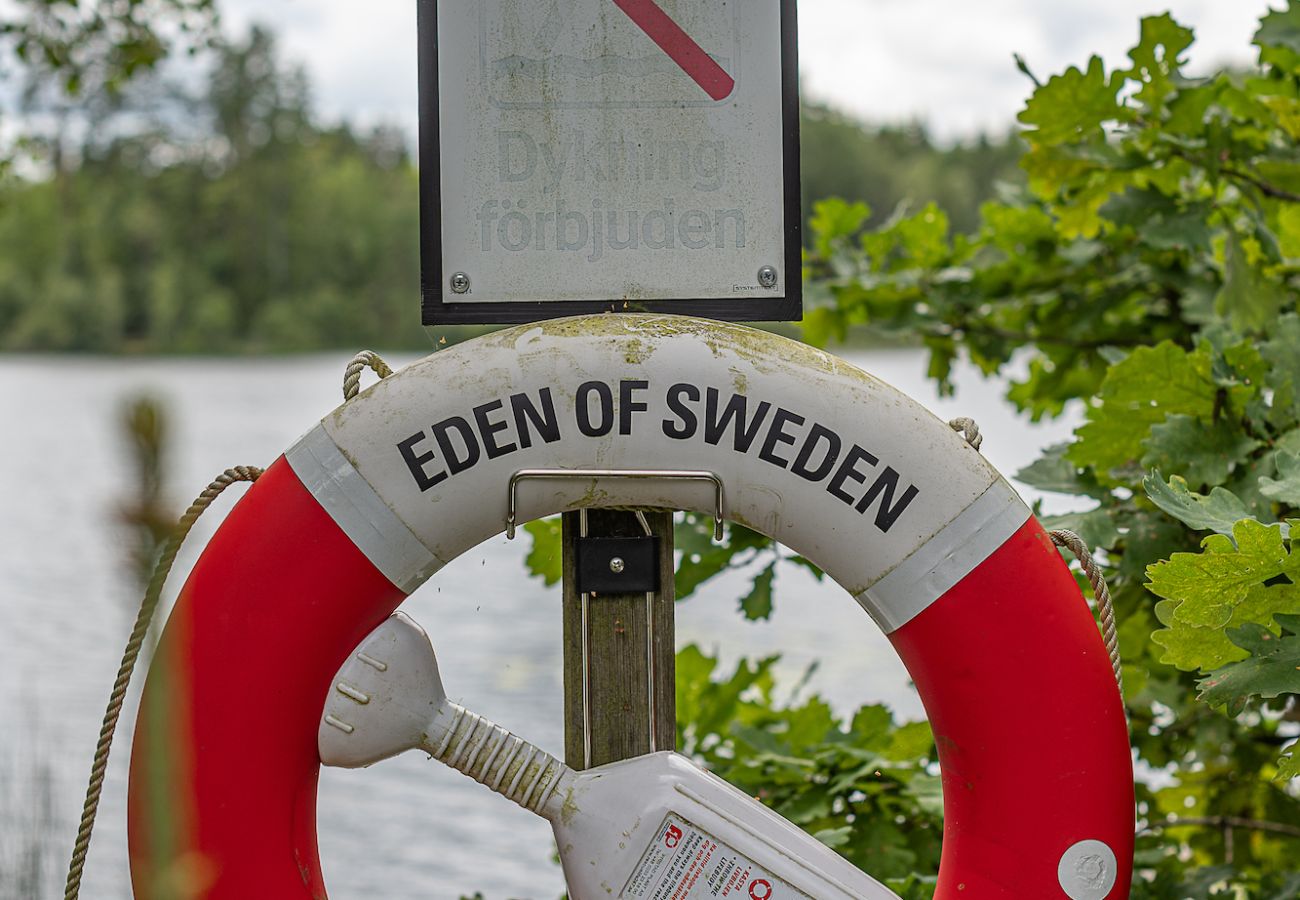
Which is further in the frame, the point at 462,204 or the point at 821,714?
the point at 821,714

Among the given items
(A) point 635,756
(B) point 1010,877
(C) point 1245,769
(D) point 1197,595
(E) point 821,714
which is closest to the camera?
(D) point 1197,595

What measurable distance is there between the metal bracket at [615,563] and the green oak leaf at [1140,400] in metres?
0.57

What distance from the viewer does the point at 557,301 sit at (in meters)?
1.43

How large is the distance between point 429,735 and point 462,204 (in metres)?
0.53

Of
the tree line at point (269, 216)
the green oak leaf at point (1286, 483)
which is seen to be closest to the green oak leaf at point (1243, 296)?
the green oak leaf at point (1286, 483)

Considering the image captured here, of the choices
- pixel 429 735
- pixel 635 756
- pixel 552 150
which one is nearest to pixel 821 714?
pixel 635 756

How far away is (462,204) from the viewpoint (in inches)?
56.4

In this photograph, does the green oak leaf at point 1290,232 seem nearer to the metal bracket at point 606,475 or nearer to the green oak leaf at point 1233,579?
the green oak leaf at point 1233,579

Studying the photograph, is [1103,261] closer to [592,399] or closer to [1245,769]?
[1245,769]

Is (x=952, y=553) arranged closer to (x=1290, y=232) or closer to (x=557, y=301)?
(x=557, y=301)

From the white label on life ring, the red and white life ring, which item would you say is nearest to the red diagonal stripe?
the red and white life ring

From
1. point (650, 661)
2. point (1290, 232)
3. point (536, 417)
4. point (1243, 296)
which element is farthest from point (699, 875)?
point (1290, 232)

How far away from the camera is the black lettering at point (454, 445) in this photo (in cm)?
134

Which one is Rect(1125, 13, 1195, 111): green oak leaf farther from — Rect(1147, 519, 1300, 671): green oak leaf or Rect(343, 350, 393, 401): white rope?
Rect(343, 350, 393, 401): white rope
